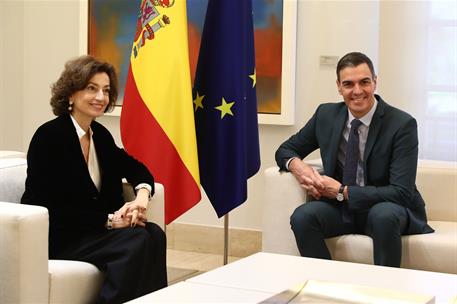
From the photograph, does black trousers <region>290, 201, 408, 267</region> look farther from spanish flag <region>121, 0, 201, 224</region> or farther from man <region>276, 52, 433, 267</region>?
spanish flag <region>121, 0, 201, 224</region>

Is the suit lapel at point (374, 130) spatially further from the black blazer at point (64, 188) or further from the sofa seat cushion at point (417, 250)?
the black blazer at point (64, 188)

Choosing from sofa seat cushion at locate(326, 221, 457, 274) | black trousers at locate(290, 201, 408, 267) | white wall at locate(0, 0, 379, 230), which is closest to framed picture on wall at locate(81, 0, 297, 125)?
white wall at locate(0, 0, 379, 230)

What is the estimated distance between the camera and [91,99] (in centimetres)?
361

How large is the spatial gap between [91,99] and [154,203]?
0.56 m

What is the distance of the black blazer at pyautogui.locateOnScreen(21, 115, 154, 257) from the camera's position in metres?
3.40

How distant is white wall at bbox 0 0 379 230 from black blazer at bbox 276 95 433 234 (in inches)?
38.5

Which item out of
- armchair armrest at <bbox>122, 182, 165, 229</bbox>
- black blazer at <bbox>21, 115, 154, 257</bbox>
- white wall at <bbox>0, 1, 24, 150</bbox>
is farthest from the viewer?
white wall at <bbox>0, 1, 24, 150</bbox>

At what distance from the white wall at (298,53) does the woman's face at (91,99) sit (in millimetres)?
1877

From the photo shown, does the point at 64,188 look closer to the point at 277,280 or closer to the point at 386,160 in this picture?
the point at 277,280

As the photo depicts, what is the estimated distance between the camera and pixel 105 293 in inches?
128

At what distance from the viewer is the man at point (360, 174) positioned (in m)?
3.96

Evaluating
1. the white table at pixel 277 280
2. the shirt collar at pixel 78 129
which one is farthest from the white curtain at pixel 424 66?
the white table at pixel 277 280

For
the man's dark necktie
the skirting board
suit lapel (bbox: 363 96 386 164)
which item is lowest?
the skirting board

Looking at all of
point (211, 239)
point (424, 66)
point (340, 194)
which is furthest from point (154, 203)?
point (424, 66)
